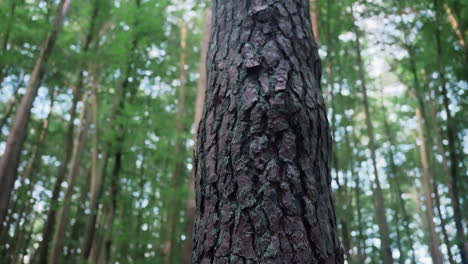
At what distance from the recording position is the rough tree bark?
37.5 inches

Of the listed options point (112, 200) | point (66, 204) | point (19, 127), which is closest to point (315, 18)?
point (112, 200)

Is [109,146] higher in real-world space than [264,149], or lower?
higher

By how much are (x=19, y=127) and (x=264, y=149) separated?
172 inches

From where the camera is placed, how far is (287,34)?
127 cm

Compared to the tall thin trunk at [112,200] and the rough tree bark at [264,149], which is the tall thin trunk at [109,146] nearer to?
the tall thin trunk at [112,200]

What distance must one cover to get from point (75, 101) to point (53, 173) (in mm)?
7220

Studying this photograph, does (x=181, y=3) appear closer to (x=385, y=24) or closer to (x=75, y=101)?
(x=75, y=101)

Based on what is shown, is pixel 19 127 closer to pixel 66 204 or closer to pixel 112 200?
pixel 112 200

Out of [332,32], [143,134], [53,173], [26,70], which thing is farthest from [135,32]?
[53,173]

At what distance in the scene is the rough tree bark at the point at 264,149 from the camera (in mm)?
954

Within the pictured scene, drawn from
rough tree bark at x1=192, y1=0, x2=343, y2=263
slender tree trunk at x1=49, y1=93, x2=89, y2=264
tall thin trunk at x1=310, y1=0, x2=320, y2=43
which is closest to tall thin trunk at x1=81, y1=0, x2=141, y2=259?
slender tree trunk at x1=49, y1=93, x2=89, y2=264

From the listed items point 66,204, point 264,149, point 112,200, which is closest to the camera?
point 264,149

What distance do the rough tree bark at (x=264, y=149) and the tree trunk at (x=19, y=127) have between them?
3830mm

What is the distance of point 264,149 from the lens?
41.1 inches
